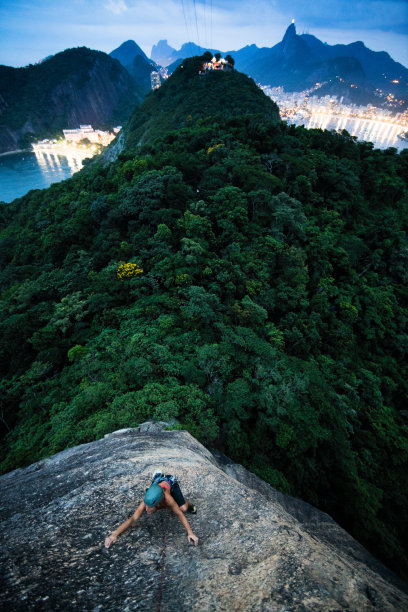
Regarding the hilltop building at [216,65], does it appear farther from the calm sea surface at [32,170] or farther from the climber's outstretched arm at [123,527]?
A: the climber's outstretched arm at [123,527]

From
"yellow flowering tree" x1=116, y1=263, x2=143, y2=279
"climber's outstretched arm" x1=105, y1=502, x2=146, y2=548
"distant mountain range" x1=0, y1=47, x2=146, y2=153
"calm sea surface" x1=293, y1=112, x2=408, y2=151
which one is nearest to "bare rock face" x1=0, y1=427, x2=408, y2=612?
"climber's outstretched arm" x1=105, y1=502, x2=146, y2=548

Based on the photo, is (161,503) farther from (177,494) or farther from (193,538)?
(193,538)

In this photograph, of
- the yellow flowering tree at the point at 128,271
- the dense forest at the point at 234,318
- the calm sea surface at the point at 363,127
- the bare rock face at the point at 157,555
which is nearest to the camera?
the bare rock face at the point at 157,555

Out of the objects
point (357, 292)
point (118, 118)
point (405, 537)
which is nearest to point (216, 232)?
point (357, 292)

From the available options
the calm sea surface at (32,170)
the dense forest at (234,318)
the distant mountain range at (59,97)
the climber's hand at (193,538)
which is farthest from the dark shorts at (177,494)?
the distant mountain range at (59,97)

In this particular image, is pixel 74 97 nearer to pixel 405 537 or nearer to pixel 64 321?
pixel 64 321

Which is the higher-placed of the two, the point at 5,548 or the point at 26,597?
the point at 26,597

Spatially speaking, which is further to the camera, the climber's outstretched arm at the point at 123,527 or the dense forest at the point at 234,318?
the dense forest at the point at 234,318
